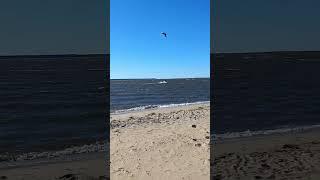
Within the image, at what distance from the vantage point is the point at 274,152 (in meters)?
11.7

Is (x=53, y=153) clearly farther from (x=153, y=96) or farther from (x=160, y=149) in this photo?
(x=153, y=96)

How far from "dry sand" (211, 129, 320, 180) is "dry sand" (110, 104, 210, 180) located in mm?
451

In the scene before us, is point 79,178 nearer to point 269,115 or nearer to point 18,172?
point 18,172

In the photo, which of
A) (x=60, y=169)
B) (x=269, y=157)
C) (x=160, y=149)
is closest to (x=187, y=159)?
(x=160, y=149)

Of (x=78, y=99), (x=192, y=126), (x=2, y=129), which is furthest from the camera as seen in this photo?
(x=78, y=99)

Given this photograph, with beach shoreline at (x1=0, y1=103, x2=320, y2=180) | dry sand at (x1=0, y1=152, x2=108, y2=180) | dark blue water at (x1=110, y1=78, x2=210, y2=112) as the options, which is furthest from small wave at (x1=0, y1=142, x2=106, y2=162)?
dark blue water at (x1=110, y1=78, x2=210, y2=112)

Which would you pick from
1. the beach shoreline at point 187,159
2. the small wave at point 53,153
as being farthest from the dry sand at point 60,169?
the small wave at point 53,153

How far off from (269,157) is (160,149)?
2.88 meters

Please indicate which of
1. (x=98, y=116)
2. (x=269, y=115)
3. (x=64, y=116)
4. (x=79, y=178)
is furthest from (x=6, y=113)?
(x=79, y=178)

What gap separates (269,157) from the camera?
10.9 m

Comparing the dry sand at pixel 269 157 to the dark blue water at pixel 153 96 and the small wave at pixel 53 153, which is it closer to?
the small wave at pixel 53 153

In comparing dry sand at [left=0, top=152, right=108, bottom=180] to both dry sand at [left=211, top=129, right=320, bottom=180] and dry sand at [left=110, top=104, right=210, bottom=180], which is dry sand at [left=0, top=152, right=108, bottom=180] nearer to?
dry sand at [left=110, top=104, right=210, bottom=180]

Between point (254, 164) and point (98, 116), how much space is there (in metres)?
15.2

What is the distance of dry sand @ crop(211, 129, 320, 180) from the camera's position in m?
8.93
